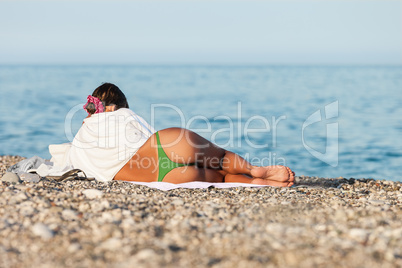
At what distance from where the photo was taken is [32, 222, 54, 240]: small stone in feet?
8.96

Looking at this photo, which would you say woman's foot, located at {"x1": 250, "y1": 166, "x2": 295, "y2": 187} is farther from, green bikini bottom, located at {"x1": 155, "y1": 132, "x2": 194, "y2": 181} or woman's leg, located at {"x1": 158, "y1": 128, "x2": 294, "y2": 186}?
green bikini bottom, located at {"x1": 155, "y1": 132, "x2": 194, "y2": 181}

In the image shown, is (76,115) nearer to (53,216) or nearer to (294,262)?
(53,216)

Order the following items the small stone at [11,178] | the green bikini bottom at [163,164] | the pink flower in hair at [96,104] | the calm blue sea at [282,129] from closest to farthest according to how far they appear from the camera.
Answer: the small stone at [11,178] < the green bikini bottom at [163,164] < the pink flower in hair at [96,104] < the calm blue sea at [282,129]

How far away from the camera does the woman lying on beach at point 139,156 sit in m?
4.71

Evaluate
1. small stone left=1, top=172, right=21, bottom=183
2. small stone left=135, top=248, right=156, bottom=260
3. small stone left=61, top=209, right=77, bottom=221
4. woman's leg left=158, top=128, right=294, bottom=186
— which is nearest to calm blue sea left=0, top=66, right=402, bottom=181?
small stone left=1, top=172, right=21, bottom=183

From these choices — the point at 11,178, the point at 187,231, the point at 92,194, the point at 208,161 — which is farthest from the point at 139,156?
the point at 187,231

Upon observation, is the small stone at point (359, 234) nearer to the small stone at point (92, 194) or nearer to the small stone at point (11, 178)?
the small stone at point (92, 194)

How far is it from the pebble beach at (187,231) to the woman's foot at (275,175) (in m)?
0.75

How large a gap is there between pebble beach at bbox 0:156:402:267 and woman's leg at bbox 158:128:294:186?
526 millimetres

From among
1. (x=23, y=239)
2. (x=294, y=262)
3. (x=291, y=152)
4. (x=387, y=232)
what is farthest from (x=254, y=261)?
(x=291, y=152)

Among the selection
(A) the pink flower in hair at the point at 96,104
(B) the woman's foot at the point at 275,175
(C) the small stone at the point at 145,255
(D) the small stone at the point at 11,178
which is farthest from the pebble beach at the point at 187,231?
(A) the pink flower in hair at the point at 96,104

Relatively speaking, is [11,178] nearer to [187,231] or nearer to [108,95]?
[108,95]

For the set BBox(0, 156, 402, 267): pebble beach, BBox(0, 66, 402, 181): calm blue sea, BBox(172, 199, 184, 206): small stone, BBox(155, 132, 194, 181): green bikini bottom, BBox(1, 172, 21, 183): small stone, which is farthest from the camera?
BBox(0, 66, 402, 181): calm blue sea

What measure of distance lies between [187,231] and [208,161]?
6.56ft
